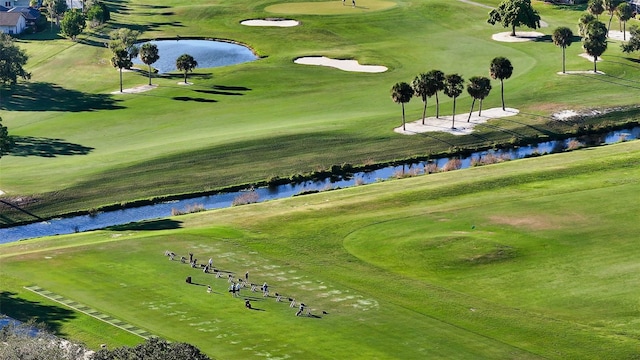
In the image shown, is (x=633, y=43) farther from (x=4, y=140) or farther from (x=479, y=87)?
(x=4, y=140)

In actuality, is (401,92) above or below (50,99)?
above

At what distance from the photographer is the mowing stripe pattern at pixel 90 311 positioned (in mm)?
87062

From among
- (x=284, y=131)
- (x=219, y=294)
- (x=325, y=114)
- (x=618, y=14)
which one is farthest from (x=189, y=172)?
(x=618, y=14)

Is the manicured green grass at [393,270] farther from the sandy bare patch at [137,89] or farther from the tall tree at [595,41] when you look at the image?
the sandy bare patch at [137,89]

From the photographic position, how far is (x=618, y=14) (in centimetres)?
19638

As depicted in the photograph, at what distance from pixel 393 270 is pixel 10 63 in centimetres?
9612

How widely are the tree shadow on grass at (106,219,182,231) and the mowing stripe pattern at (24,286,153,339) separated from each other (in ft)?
70.4

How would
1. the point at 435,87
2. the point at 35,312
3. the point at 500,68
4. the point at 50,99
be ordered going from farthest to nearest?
the point at 50,99, the point at 500,68, the point at 435,87, the point at 35,312

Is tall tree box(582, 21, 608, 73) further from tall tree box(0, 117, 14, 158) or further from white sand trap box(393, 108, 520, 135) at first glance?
tall tree box(0, 117, 14, 158)

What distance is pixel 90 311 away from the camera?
91562mm

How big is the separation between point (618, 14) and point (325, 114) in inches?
2562

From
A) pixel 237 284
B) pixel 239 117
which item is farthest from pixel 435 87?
pixel 237 284

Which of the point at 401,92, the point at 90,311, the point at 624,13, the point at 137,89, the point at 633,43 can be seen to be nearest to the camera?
A: the point at 90,311

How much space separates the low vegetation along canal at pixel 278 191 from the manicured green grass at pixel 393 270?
5.25 m
